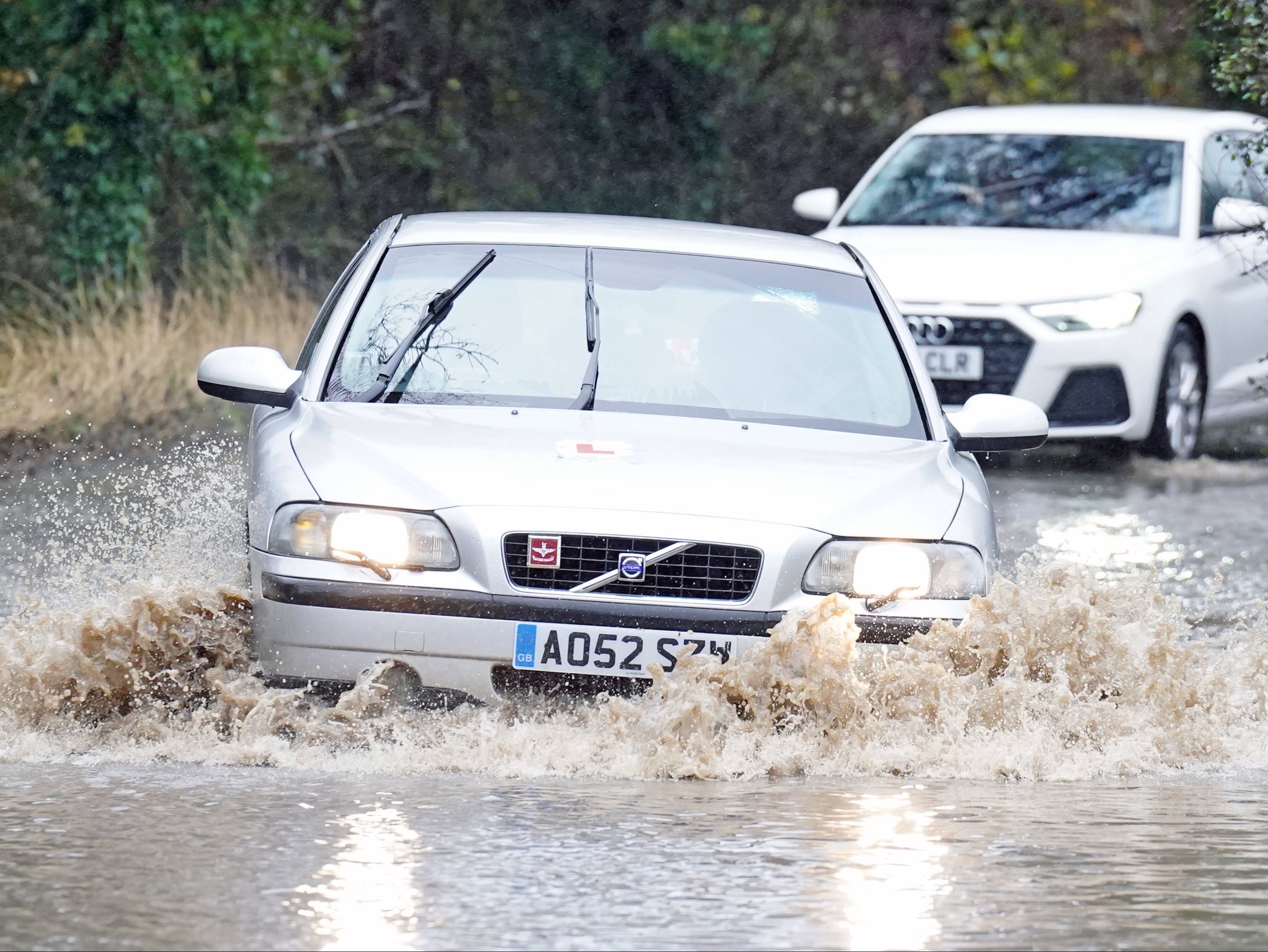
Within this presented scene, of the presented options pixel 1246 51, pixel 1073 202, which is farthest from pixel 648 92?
pixel 1246 51

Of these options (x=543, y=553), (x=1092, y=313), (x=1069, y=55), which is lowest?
(x=543, y=553)

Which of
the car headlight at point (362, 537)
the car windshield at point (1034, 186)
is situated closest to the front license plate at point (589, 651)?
the car headlight at point (362, 537)

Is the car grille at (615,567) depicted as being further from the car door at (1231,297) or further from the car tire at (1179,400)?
the car door at (1231,297)

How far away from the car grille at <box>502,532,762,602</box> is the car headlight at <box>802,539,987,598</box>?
0.62 feet

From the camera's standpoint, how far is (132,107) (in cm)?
1770

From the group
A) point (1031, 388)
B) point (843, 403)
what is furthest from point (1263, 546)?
point (843, 403)

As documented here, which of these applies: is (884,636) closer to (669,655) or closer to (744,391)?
(669,655)

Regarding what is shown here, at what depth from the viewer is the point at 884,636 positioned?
6.31 meters

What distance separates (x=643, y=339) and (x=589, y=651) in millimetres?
1525

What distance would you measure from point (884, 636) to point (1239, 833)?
3.36 feet

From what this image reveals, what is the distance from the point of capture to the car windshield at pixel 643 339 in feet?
23.6

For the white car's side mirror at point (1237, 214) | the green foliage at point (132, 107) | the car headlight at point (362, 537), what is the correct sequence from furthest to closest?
the green foliage at point (132, 107) → the white car's side mirror at point (1237, 214) → the car headlight at point (362, 537)

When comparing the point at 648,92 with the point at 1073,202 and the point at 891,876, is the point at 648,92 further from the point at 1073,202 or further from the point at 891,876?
the point at 891,876

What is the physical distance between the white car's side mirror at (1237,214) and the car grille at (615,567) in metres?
6.92
